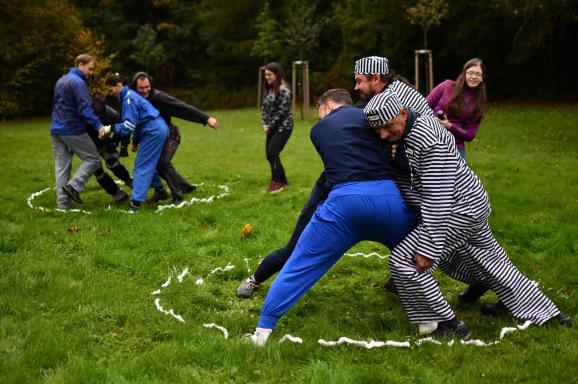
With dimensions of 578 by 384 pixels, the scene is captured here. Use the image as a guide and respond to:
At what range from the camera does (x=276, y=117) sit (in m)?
11.0

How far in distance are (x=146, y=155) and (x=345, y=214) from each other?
5.35m

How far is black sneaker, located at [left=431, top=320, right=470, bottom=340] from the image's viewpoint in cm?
482

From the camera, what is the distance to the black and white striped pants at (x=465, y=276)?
478cm

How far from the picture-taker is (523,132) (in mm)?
18156

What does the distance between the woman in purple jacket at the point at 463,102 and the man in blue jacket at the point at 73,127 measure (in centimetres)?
514

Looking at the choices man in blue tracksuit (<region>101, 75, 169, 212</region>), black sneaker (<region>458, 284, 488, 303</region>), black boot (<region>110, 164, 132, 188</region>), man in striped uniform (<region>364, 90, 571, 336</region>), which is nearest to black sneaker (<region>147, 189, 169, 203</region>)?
man in blue tracksuit (<region>101, 75, 169, 212</region>)

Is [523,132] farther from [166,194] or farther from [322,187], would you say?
[322,187]

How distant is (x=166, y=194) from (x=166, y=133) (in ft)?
4.37

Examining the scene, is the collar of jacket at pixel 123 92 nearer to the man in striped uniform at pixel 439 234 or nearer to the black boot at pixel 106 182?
the black boot at pixel 106 182

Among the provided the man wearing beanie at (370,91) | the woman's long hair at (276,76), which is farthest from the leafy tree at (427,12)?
the man wearing beanie at (370,91)

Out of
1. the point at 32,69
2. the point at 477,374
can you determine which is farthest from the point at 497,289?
the point at 32,69

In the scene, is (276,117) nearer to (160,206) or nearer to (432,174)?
(160,206)

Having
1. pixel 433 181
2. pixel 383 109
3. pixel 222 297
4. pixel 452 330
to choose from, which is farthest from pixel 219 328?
pixel 383 109

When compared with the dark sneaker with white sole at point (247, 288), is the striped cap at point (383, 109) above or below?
above
